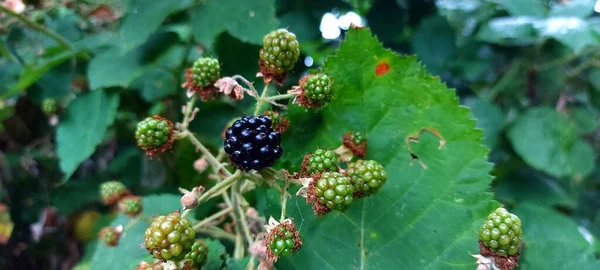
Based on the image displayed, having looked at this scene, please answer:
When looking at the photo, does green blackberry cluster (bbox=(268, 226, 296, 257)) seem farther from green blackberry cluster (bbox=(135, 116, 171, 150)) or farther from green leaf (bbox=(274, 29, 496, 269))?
green blackberry cluster (bbox=(135, 116, 171, 150))

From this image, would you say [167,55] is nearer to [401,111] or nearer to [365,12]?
[365,12]

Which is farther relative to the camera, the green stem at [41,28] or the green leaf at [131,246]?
the green stem at [41,28]

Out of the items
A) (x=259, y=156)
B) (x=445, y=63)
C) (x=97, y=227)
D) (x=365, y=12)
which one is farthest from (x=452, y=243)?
(x=97, y=227)

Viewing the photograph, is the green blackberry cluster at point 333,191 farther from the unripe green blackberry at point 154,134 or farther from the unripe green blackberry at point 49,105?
the unripe green blackberry at point 49,105

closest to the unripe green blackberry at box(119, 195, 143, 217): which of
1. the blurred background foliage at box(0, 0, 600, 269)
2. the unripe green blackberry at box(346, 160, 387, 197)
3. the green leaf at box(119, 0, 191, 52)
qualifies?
the blurred background foliage at box(0, 0, 600, 269)

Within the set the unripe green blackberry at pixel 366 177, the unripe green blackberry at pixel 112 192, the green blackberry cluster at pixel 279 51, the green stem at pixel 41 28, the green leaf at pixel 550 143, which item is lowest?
the green leaf at pixel 550 143

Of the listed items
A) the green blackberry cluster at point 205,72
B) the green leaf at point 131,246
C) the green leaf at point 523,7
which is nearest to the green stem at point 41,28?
the green leaf at point 131,246

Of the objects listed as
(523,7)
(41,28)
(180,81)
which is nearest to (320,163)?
(180,81)
